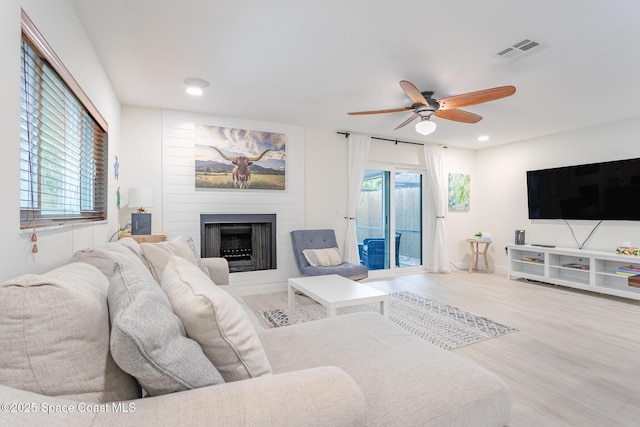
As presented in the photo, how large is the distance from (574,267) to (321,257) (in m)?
3.79

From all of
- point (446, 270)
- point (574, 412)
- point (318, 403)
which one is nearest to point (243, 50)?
point (318, 403)

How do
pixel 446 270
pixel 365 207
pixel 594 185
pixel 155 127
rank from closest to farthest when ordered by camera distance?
pixel 155 127 < pixel 594 185 < pixel 365 207 < pixel 446 270

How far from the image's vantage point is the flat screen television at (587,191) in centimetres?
425

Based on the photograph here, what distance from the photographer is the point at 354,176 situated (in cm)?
515

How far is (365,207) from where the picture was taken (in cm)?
543

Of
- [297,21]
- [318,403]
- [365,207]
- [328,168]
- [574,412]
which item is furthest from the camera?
[365,207]

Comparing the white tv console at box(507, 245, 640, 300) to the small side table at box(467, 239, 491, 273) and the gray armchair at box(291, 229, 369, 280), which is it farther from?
the gray armchair at box(291, 229, 369, 280)

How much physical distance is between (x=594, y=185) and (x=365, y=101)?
147 inches

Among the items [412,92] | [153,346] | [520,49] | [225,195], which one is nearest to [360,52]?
[412,92]

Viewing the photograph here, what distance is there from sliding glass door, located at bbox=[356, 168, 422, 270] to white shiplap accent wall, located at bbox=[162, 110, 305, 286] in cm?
128

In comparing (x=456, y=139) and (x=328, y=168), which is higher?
(x=456, y=139)

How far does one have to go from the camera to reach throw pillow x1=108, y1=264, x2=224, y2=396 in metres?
0.75

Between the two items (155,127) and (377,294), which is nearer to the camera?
(377,294)

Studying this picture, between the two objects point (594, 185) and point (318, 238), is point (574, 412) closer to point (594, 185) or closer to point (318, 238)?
point (318, 238)
